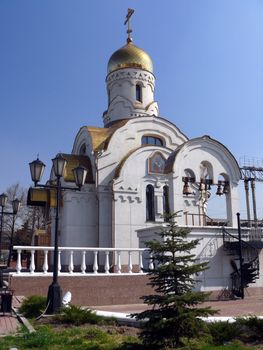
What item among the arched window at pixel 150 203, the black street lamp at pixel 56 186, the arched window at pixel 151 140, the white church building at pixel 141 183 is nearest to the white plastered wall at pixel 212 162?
the white church building at pixel 141 183

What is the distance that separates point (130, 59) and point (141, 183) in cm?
1030

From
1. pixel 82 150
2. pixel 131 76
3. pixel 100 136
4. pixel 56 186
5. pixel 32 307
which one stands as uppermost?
pixel 131 76

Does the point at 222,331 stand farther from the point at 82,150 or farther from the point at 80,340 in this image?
the point at 82,150

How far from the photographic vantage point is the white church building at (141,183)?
54.6 ft

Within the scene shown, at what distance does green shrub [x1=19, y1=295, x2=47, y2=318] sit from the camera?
399 inches

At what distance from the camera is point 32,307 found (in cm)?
1037

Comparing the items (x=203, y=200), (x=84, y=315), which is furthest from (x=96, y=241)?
(x=84, y=315)

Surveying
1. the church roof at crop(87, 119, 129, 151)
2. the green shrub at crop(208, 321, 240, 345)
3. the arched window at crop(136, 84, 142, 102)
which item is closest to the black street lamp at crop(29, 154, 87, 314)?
the green shrub at crop(208, 321, 240, 345)

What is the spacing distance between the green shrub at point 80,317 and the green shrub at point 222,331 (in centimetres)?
271

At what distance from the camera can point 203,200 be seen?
24359 mm

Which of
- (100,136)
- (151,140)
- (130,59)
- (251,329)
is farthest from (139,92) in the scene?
(251,329)

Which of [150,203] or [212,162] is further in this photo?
[150,203]

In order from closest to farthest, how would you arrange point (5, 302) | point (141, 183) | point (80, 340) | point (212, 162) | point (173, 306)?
point (173, 306) < point (80, 340) < point (5, 302) < point (212, 162) < point (141, 183)

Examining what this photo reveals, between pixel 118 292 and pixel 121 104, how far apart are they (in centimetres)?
1653
